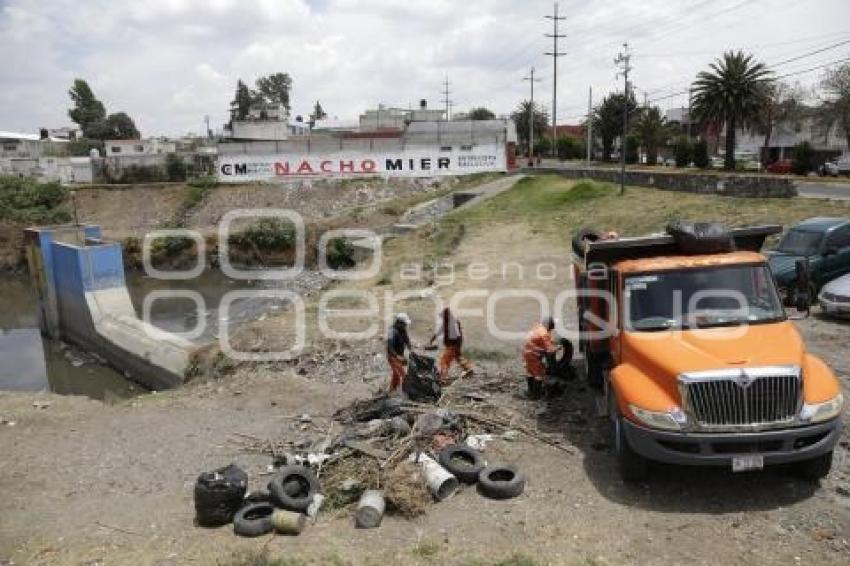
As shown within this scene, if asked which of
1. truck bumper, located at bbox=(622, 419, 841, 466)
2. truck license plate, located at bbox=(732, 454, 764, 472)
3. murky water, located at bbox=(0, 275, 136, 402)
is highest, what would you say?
truck bumper, located at bbox=(622, 419, 841, 466)

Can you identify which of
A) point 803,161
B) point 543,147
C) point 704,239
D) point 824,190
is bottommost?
point 824,190

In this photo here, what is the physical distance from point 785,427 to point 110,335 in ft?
76.6

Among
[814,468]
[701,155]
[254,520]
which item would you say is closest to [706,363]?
[814,468]

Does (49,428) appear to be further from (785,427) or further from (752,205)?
(752,205)

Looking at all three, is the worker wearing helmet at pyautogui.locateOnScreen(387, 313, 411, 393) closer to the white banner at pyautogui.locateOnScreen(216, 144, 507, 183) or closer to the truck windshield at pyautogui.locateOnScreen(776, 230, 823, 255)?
the truck windshield at pyautogui.locateOnScreen(776, 230, 823, 255)

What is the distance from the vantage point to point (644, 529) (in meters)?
7.13

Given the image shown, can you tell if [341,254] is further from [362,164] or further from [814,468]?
[814,468]

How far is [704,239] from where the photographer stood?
9.07m

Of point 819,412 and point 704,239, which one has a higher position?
point 704,239

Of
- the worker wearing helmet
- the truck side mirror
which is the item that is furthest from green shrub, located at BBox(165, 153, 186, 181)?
the truck side mirror

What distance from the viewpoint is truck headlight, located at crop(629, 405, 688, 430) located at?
7285mm

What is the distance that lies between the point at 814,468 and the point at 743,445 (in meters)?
1.12

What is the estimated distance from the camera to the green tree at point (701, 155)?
57781 millimetres

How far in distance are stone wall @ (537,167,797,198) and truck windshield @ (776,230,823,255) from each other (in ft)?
39.1
